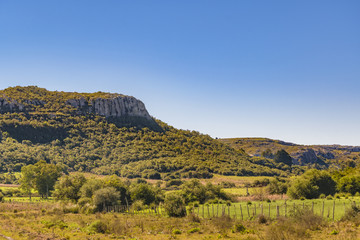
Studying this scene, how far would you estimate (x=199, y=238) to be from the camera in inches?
936

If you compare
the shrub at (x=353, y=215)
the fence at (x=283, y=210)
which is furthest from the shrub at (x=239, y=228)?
the shrub at (x=353, y=215)

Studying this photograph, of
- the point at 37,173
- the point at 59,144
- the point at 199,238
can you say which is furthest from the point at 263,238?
the point at 59,144

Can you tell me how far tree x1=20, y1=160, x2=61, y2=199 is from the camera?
78312mm

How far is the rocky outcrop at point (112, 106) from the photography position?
545 ft

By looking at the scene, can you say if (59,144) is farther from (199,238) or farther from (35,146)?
(199,238)

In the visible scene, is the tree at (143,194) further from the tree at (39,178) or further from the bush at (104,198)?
the tree at (39,178)

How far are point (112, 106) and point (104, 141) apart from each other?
3005 centimetres

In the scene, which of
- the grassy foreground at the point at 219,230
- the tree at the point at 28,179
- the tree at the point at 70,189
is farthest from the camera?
the tree at the point at 28,179

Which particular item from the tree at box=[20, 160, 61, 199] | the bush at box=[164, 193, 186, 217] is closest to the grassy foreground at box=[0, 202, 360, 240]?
the bush at box=[164, 193, 186, 217]

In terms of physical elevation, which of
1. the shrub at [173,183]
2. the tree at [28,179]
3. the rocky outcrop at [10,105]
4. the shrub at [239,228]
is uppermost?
the rocky outcrop at [10,105]

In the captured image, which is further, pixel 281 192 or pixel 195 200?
pixel 281 192

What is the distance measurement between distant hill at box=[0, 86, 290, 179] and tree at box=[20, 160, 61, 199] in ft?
120

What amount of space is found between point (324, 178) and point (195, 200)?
87.7 ft

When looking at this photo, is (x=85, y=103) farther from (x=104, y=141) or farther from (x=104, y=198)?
(x=104, y=198)
